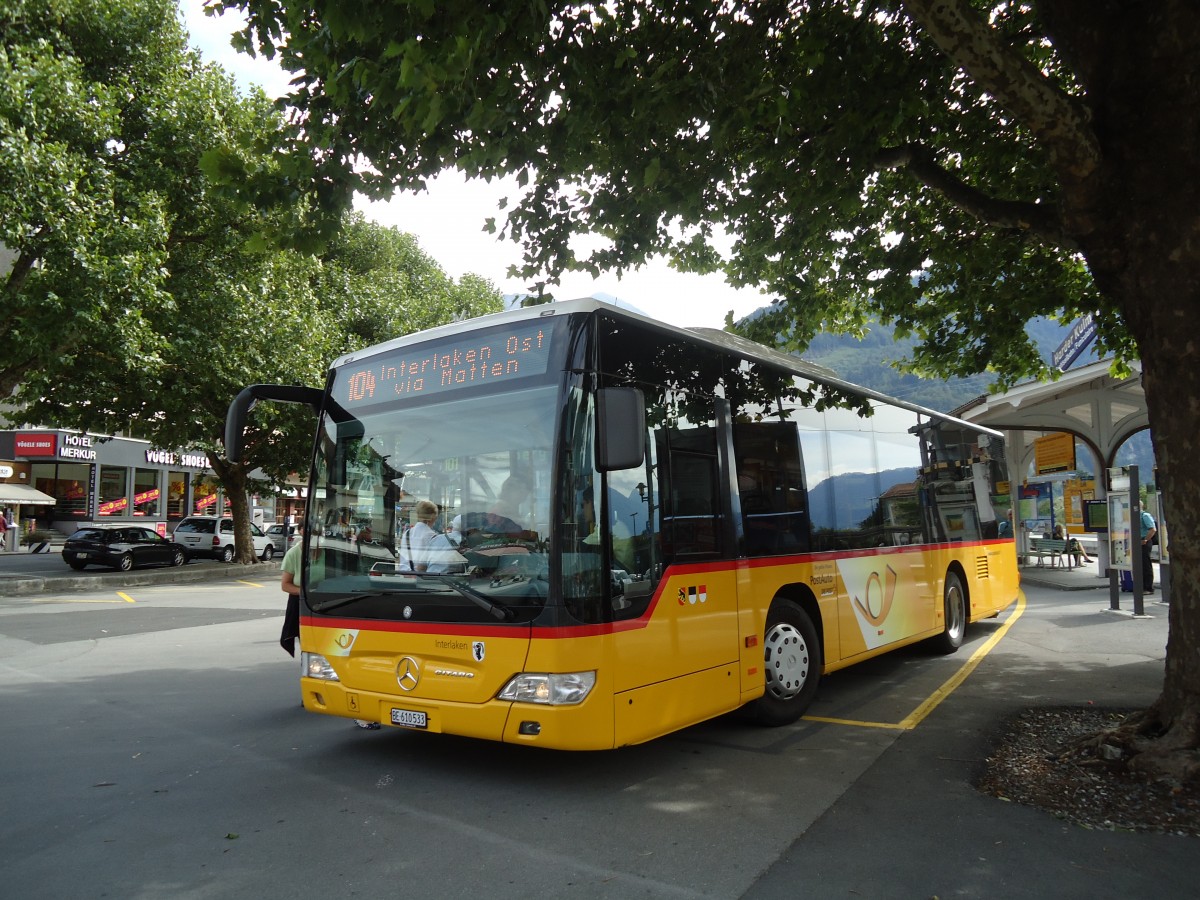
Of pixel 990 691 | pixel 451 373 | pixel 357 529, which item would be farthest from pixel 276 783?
pixel 990 691

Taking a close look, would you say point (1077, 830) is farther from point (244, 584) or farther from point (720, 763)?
point (244, 584)

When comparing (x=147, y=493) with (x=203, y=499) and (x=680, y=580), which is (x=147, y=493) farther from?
(x=680, y=580)

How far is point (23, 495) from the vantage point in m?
36.7

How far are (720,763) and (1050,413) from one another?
19275 mm

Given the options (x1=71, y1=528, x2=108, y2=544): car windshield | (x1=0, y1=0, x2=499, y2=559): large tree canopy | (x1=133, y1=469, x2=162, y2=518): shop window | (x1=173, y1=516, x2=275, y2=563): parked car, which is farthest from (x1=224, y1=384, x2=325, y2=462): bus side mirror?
(x1=133, y1=469, x2=162, y2=518): shop window

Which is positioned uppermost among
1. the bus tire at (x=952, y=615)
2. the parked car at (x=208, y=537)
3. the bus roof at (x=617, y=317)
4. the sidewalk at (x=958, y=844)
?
the bus roof at (x=617, y=317)

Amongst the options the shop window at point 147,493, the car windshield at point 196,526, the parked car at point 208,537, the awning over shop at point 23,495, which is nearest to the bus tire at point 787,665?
the parked car at point 208,537

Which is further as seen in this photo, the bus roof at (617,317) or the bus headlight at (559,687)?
the bus roof at (617,317)

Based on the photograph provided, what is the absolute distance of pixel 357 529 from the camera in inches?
222

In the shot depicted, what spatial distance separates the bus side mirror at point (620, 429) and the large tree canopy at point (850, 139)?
2.10m

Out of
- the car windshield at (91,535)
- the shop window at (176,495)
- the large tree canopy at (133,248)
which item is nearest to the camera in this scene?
the large tree canopy at (133,248)

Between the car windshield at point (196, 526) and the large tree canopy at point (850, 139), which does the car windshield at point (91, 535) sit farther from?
the large tree canopy at point (850, 139)

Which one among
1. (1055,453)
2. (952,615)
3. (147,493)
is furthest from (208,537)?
(1055,453)

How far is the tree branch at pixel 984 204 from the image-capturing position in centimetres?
658
